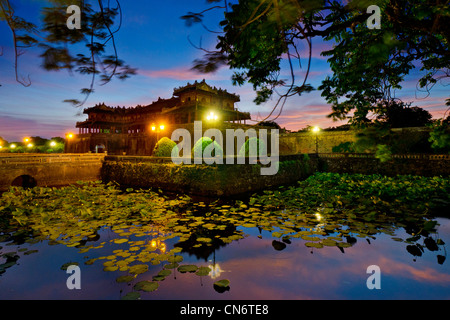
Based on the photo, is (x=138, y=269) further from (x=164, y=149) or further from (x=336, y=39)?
(x=164, y=149)

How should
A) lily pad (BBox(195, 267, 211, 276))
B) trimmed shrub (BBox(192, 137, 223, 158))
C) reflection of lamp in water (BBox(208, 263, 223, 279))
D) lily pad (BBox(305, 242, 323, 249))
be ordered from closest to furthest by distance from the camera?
1. lily pad (BBox(195, 267, 211, 276))
2. reflection of lamp in water (BBox(208, 263, 223, 279))
3. lily pad (BBox(305, 242, 323, 249))
4. trimmed shrub (BBox(192, 137, 223, 158))

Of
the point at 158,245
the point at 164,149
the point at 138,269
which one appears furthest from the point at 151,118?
the point at 138,269

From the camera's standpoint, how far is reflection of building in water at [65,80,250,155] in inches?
1055

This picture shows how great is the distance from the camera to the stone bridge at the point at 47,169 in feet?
47.0

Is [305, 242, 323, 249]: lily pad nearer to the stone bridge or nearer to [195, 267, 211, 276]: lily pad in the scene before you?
[195, 267, 211, 276]: lily pad

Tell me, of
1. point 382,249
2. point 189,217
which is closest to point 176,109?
point 189,217

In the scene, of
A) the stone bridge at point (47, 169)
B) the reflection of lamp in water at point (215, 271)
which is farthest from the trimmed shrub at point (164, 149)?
the reflection of lamp in water at point (215, 271)

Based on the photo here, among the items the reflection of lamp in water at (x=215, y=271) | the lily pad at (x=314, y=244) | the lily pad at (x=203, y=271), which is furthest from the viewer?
the lily pad at (x=314, y=244)

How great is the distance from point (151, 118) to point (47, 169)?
18.3 meters

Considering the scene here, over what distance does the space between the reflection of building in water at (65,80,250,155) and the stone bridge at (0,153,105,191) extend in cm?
813

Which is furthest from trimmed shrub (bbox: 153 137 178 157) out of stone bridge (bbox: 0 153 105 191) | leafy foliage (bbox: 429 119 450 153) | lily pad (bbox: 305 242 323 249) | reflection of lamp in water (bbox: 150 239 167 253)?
leafy foliage (bbox: 429 119 450 153)

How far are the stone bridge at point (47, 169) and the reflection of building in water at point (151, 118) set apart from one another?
813cm

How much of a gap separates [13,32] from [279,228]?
615cm

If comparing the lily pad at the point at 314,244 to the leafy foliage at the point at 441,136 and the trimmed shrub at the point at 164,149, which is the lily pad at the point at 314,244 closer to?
the leafy foliage at the point at 441,136
